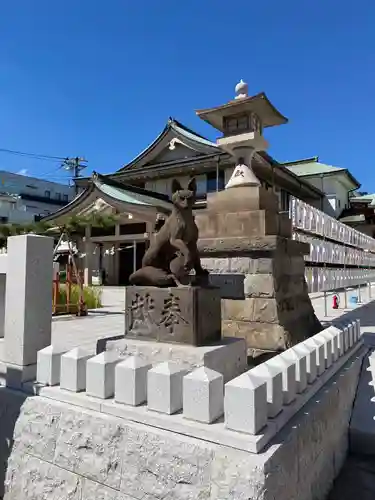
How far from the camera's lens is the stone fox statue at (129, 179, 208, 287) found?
9.04ft

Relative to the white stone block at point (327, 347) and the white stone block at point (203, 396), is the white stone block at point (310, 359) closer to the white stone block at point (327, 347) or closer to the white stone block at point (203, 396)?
the white stone block at point (327, 347)

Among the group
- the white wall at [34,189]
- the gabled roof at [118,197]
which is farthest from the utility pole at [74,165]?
the gabled roof at [118,197]

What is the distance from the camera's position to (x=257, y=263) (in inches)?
152

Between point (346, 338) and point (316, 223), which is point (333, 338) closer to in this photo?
point (346, 338)

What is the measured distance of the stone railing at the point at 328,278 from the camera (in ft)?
19.4

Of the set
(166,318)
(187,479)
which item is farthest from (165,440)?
(166,318)

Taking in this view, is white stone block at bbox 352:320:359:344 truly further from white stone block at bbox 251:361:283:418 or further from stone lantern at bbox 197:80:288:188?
white stone block at bbox 251:361:283:418

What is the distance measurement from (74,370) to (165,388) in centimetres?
71

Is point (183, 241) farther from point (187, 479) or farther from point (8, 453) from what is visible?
point (8, 453)

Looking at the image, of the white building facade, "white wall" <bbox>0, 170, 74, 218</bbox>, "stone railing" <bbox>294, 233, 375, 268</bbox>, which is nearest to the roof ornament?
"stone railing" <bbox>294, 233, 375, 268</bbox>

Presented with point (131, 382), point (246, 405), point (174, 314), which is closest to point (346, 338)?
point (174, 314)

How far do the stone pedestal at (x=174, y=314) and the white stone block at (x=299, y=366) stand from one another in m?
0.61

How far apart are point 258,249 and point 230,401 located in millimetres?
2345

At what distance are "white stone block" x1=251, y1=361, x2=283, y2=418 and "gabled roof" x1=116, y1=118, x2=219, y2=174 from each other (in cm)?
1842
